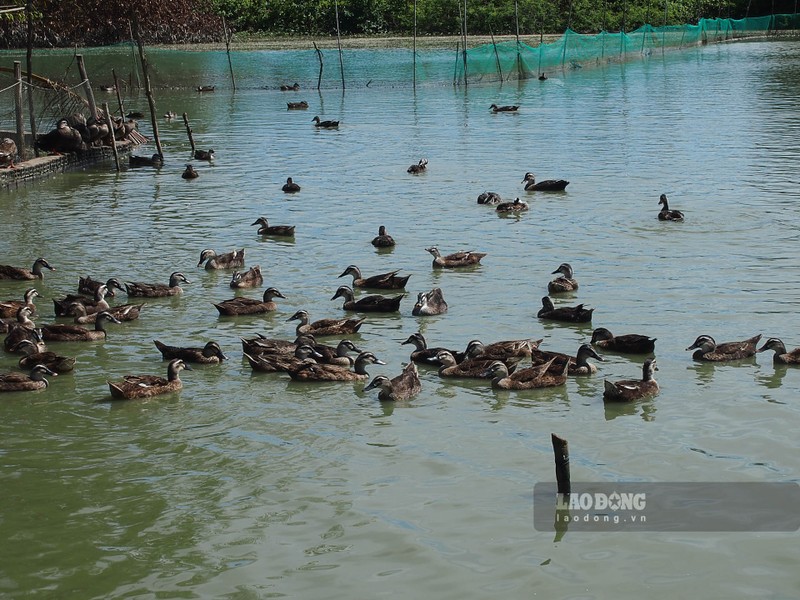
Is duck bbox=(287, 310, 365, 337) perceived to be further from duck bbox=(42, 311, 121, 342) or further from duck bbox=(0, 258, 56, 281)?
duck bbox=(0, 258, 56, 281)

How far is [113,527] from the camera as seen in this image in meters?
10.2

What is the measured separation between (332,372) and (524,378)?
7.66ft

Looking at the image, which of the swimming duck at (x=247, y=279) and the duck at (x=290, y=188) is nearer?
the swimming duck at (x=247, y=279)

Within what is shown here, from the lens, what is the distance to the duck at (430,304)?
16.6 metres

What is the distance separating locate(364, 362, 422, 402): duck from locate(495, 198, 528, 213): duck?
455 inches

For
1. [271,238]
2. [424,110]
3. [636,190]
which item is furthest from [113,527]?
[424,110]

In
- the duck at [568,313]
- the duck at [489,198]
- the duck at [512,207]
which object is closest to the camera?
the duck at [568,313]

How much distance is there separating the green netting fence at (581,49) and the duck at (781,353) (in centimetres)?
4594

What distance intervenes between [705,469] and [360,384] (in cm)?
445

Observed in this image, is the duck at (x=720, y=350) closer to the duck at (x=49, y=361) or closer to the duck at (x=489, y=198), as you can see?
the duck at (x=49, y=361)

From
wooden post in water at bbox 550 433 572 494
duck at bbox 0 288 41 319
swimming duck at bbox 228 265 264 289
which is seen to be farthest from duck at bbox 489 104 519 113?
wooden post in water at bbox 550 433 572 494

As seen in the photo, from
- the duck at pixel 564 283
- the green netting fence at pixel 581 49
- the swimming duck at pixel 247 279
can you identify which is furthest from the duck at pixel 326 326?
the green netting fence at pixel 581 49

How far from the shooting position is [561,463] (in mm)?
10023

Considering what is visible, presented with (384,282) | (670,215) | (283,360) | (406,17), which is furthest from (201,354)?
(406,17)
